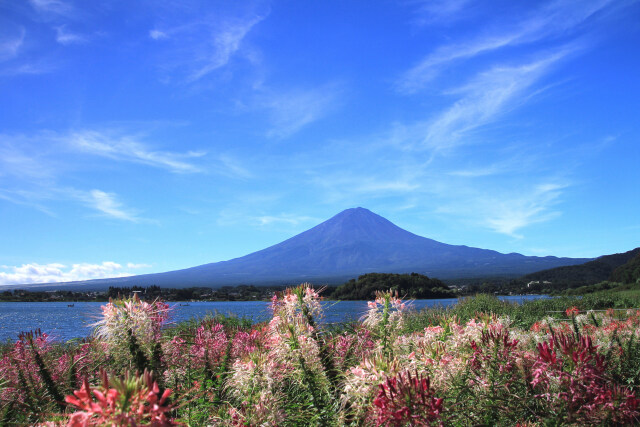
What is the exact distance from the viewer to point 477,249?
18312cm

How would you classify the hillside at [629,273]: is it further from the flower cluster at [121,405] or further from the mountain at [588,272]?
the flower cluster at [121,405]

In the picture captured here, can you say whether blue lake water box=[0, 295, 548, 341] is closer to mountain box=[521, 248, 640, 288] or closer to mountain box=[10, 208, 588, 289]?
mountain box=[521, 248, 640, 288]

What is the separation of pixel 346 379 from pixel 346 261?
15331cm

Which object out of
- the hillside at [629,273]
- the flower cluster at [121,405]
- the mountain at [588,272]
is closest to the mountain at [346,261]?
the mountain at [588,272]

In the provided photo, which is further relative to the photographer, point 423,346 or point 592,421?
point 423,346

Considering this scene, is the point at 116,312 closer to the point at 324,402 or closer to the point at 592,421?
the point at 324,402

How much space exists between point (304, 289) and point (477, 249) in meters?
193

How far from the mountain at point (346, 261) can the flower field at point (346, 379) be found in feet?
388

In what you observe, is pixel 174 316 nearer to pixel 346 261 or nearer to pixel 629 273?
pixel 629 273

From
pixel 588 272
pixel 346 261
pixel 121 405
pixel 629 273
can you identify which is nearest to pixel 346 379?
pixel 121 405

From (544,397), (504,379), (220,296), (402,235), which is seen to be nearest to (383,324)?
(504,379)

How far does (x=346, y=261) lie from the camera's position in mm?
154250

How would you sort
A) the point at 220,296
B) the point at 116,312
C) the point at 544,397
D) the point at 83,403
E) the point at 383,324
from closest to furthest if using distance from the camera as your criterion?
1. the point at 83,403
2. the point at 544,397
3. the point at 116,312
4. the point at 383,324
5. the point at 220,296

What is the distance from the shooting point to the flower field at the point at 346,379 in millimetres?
1457
